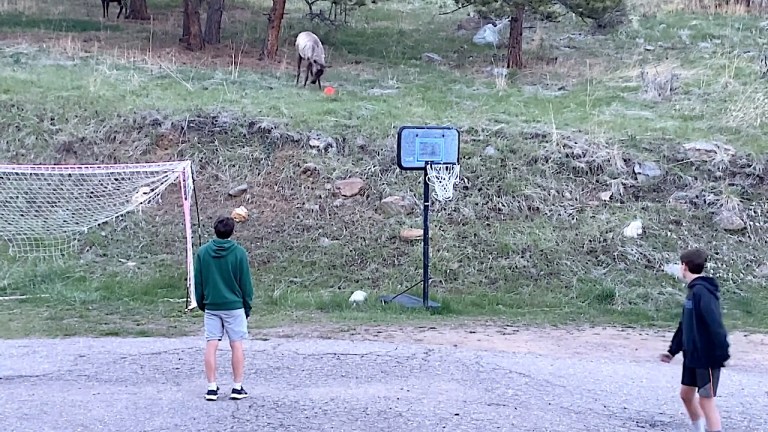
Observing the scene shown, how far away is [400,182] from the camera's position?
43.9 ft

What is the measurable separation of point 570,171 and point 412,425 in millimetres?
8272

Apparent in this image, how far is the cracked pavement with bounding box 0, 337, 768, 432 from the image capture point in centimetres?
599

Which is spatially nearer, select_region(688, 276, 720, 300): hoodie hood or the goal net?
select_region(688, 276, 720, 300): hoodie hood

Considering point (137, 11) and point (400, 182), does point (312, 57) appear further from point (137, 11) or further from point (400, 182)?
point (137, 11)

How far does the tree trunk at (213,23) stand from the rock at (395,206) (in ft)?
36.8

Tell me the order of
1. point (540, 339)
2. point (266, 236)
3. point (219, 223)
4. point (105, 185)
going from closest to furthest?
point (219, 223), point (540, 339), point (266, 236), point (105, 185)

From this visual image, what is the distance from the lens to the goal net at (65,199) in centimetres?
1234

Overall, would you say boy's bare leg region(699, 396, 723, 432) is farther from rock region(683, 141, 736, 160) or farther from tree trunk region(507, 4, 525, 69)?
tree trunk region(507, 4, 525, 69)

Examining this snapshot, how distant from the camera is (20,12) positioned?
82.9ft

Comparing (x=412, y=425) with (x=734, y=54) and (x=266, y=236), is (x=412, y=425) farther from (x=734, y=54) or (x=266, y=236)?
(x=734, y=54)

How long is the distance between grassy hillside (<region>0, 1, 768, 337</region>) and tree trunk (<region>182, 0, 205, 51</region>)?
1737 millimetres

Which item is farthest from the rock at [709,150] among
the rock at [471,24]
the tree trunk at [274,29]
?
the rock at [471,24]

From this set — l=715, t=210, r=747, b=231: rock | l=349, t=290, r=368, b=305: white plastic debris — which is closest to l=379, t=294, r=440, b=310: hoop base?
l=349, t=290, r=368, b=305: white plastic debris

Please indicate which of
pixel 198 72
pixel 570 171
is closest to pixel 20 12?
pixel 198 72
